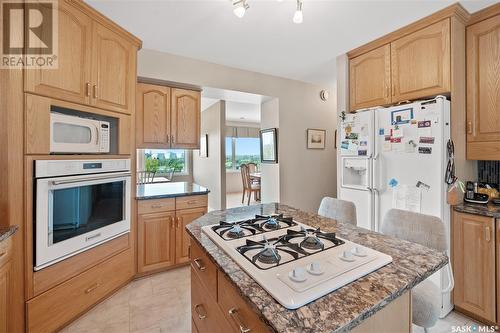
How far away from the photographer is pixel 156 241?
2500mm

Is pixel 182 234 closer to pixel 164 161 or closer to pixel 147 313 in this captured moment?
pixel 147 313

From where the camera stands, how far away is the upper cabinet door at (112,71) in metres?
1.91

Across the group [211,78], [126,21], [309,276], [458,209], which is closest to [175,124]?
[211,78]

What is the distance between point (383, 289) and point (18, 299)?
2030mm

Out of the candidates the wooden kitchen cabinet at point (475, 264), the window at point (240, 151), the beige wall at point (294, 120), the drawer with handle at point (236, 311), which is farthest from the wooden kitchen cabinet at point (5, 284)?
the window at point (240, 151)

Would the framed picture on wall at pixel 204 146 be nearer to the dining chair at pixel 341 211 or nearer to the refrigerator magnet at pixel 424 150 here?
the dining chair at pixel 341 211

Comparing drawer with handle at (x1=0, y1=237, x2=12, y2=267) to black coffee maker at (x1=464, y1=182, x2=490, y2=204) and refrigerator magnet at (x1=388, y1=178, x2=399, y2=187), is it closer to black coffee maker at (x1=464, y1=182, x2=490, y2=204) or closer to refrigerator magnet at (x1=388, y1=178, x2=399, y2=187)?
refrigerator magnet at (x1=388, y1=178, x2=399, y2=187)

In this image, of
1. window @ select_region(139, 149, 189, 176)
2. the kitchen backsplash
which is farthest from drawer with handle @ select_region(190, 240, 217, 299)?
window @ select_region(139, 149, 189, 176)

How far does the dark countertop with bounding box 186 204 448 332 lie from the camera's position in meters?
0.61

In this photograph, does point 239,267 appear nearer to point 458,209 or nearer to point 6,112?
point 6,112

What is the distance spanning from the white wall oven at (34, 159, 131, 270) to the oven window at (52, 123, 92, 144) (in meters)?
0.18

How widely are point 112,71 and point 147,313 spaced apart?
6.76ft

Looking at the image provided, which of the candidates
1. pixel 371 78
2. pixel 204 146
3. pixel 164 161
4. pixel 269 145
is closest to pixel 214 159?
pixel 204 146

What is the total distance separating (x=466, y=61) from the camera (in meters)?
2.01
